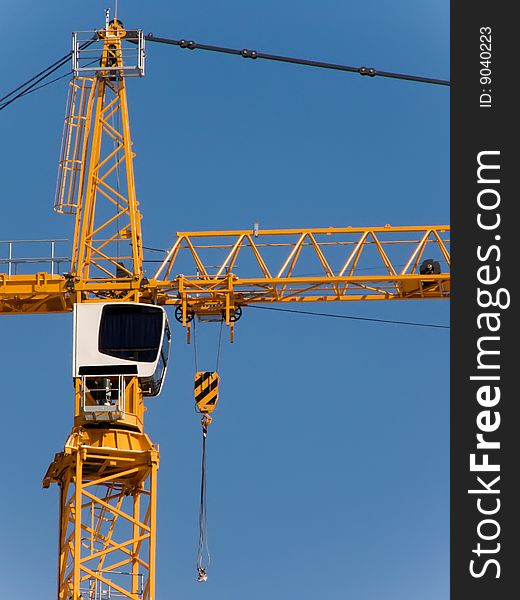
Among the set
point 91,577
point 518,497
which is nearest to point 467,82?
point 518,497

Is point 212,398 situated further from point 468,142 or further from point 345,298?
point 468,142

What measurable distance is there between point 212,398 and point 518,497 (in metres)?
22.5

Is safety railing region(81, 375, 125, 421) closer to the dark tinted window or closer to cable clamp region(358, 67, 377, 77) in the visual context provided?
the dark tinted window

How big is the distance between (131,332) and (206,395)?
3665 millimetres

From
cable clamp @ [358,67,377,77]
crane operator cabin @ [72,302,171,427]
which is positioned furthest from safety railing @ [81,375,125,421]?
cable clamp @ [358,67,377,77]

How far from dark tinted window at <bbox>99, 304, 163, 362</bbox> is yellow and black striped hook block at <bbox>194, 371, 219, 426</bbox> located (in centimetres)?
294

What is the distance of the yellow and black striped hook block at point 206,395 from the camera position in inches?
2402

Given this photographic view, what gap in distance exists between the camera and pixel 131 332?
193 ft

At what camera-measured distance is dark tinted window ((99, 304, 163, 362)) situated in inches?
2312

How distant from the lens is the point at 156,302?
199ft

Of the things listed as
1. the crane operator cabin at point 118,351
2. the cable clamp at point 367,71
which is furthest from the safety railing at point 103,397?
the cable clamp at point 367,71

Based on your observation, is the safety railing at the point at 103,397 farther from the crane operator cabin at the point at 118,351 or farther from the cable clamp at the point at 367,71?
the cable clamp at the point at 367,71

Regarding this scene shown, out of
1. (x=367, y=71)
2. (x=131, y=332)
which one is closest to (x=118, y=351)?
(x=131, y=332)

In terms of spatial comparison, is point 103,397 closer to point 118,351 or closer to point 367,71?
point 118,351
